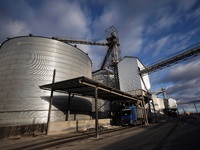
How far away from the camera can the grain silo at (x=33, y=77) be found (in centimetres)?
1830

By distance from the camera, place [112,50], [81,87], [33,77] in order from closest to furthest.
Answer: [81,87], [33,77], [112,50]

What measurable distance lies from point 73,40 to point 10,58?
1853 cm

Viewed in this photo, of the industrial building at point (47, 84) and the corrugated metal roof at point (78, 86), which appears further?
the industrial building at point (47, 84)

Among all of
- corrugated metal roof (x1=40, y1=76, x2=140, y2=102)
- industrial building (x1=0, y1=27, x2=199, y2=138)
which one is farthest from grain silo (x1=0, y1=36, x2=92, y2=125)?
corrugated metal roof (x1=40, y1=76, x2=140, y2=102)

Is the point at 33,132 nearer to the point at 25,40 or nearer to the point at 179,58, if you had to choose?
the point at 25,40

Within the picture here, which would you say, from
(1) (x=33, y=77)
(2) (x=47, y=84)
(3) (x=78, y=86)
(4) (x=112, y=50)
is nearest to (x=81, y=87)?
(3) (x=78, y=86)

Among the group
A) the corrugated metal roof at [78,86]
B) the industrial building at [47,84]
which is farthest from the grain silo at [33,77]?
the corrugated metal roof at [78,86]

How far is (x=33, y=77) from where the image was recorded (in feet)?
66.7

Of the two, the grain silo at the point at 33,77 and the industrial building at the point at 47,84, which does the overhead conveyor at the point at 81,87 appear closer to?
the industrial building at the point at 47,84

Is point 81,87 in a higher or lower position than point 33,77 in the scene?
lower

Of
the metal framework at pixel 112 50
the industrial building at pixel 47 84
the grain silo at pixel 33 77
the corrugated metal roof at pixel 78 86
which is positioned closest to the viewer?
the corrugated metal roof at pixel 78 86

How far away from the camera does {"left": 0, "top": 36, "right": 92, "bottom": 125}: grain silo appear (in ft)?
60.0

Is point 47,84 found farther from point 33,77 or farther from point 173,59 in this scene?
point 173,59

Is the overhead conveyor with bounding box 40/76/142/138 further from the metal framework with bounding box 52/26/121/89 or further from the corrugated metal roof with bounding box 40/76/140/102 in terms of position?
the metal framework with bounding box 52/26/121/89
